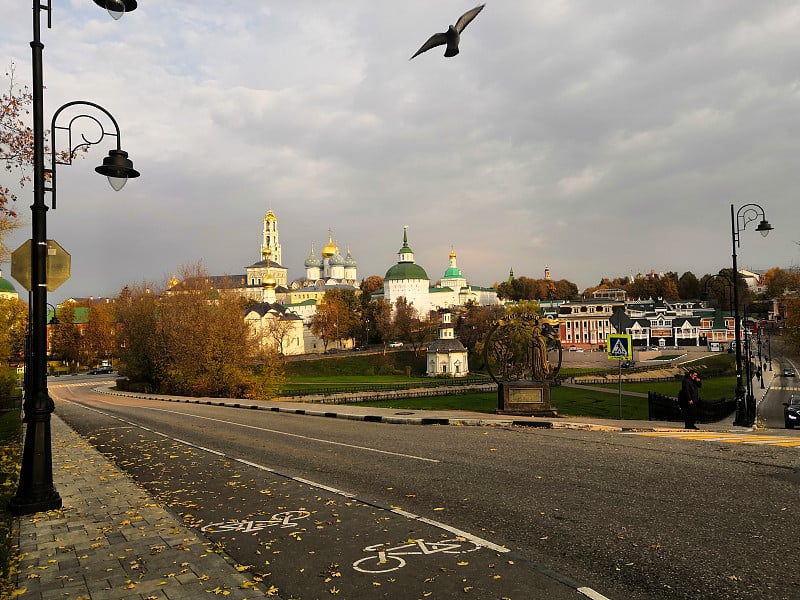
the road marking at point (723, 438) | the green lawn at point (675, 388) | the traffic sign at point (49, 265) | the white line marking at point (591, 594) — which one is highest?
the traffic sign at point (49, 265)

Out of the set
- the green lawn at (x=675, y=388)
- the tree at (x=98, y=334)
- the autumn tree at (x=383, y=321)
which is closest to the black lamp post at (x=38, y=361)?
the green lawn at (x=675, y=388)

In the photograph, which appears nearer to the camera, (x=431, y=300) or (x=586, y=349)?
(x=586, y=349)

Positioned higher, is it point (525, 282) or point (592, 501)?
point (525, 282)

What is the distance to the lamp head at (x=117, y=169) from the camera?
1011cm

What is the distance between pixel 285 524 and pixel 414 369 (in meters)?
Result: 88.1

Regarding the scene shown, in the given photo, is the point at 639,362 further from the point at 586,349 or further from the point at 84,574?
the point at 84,574

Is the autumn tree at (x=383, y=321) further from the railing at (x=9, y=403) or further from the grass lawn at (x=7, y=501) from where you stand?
the grass lawn at (x=7, y=501)

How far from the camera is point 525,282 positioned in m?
179

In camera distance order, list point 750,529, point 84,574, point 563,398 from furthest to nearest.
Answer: point 563,398 < point 750,529 < point 84,574

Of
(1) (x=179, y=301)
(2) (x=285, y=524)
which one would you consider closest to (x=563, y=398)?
(1) (x=179, y=301)

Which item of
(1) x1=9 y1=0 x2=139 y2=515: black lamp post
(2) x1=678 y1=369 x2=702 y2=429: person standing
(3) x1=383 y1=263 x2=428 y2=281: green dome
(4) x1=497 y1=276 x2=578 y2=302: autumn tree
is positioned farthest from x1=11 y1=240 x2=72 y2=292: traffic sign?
(4) x1=497 y1=276 x2=578 y2=302: autumn tree

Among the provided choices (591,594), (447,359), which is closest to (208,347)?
(591,594)

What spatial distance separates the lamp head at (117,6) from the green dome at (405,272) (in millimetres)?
145820

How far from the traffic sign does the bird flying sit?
6434mm
